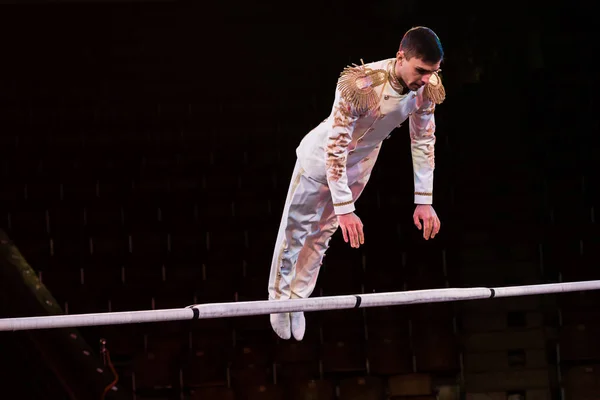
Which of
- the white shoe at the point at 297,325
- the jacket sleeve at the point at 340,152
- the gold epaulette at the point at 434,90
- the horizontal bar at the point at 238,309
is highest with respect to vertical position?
the gold epaulette at the point at 434,90

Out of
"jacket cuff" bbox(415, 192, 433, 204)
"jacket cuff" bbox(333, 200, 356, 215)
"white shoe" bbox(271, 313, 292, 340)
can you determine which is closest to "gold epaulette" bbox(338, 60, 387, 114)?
"jacket cuff" bbox(333, 200, 356, 215)

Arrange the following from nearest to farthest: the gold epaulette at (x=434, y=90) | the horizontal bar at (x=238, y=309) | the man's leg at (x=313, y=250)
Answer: the horizontal bar at (x=238, y=309) → the gold epaulette at (x=434, y=90) → the man's leg at (x=313, y=250)

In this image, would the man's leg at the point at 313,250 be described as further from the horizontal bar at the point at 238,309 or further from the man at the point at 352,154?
the horizontal bar at the point at 238,309

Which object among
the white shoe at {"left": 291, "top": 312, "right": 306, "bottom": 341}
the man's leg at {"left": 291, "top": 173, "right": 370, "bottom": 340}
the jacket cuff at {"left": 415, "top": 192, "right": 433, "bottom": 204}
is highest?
the jacket cuff at {"left": 415, "top": 192, "right": 433, "bottom": 204}

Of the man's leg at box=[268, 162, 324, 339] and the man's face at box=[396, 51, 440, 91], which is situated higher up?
the man's face at box=[396, 51, 440, 91]

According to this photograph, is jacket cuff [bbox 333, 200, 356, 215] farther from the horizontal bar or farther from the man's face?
the man's face

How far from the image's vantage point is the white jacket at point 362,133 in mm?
3258

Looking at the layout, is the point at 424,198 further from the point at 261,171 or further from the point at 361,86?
the point at 261,171

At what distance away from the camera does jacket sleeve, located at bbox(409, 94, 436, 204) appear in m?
3.45

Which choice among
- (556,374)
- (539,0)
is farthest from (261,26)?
(556,374)

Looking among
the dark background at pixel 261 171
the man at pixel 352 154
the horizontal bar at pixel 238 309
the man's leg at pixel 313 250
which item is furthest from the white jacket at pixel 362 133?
the dark background at pixel 261 171

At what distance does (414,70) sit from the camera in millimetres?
3182

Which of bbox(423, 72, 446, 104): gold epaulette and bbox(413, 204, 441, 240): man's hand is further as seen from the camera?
bbox(413, 204, 441, 240): man's hand

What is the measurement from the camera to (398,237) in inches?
240
